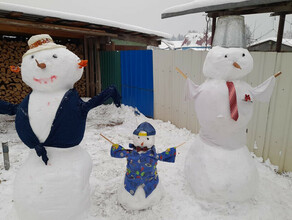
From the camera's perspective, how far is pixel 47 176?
7.86 feet

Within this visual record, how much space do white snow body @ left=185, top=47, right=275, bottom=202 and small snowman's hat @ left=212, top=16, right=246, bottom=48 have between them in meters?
0.18

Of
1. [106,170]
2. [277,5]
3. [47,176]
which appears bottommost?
[106,170]

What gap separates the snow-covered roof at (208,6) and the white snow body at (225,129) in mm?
1624

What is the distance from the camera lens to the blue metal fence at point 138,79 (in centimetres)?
666

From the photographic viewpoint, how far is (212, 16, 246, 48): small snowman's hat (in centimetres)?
295

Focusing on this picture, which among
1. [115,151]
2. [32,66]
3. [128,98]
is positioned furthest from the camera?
[128,98]

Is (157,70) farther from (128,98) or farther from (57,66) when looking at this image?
(57,66)

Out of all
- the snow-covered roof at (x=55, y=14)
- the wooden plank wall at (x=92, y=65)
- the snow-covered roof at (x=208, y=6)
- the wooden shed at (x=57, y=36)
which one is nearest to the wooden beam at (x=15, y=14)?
the wooden shed at (x=57, y=36)

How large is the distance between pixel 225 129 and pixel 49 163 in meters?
2.11

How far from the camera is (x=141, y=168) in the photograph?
9.22ft

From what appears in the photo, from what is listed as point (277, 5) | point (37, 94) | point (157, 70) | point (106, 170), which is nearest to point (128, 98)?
point (157, 70)

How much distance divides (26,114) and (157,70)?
4399 millimetres

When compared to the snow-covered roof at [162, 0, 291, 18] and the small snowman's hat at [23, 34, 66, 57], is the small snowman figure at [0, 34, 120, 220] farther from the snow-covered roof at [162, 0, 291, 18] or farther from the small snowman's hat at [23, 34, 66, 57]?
the snow-covered roof at [162, 0, 291, 18]

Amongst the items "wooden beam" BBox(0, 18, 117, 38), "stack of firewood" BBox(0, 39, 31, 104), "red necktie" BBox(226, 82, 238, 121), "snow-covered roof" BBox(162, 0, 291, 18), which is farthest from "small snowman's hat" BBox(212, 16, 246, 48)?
"stack of firewood" BBox(0, 39, 31, 104)
